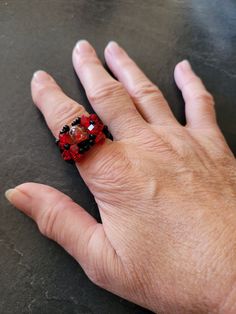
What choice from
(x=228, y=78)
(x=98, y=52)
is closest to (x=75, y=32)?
(x=98, y=52)

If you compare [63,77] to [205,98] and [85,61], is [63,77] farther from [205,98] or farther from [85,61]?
[205,98]

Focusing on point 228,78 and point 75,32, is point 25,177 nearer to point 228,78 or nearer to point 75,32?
point 75,32

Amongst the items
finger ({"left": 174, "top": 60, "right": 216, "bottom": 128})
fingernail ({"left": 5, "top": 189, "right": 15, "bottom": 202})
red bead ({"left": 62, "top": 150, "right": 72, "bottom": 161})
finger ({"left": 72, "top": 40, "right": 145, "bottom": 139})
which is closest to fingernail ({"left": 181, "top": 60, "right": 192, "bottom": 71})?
finger ({"left": 174, "top": 60, "right": 216, "bottom": 128})

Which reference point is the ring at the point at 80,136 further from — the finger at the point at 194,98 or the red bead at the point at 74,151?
the finger at the point at 194,98

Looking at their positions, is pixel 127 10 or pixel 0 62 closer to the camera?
pixel 0 62

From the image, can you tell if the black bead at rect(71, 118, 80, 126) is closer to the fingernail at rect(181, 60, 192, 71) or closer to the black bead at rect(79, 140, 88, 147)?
the black bead at rect(79, 140, 88, 147)

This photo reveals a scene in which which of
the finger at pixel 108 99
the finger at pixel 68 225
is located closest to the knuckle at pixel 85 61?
the finger at pixel 108 99

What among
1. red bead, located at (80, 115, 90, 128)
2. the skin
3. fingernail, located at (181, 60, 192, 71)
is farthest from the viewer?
fingernail, located at (181, 60, 192, 71)
